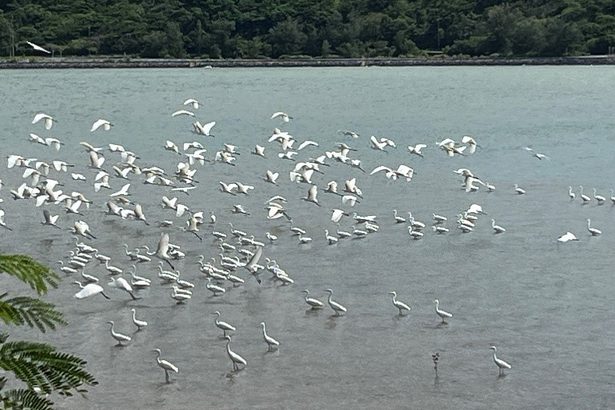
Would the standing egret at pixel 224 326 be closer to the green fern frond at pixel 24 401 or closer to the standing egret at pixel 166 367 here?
the standing egret at pixel 166 367

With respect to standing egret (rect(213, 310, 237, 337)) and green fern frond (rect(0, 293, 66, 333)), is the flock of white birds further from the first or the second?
green fern frond (rect(0, 293, 66, 333))

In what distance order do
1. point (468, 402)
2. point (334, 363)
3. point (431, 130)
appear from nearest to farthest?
point (468, 402)
point (334, 363)
point (431, 130)

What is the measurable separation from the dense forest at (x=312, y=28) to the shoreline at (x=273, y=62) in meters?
1.70

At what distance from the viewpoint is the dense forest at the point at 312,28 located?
115 meters

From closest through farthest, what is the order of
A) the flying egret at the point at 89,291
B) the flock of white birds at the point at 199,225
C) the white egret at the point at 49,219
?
the flying egret at the point at 89,291, the flock of white birds at the point at 199,225, the white egret at the point at 49,219

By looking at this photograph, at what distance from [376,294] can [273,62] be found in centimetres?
10265

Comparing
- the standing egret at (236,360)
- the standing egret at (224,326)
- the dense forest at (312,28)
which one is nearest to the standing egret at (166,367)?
the standing egret at (236,360)

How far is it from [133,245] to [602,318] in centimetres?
863

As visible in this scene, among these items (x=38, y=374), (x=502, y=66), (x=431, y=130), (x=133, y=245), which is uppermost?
(x=38, y=374)

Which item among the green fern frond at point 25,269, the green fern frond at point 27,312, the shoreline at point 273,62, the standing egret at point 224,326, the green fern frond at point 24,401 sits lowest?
the shoreline at point 273,62

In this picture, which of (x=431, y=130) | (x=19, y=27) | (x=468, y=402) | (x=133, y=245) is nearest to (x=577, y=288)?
(x=468, y=402)

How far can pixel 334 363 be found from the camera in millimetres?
14062

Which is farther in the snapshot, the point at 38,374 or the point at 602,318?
the point at 602,318

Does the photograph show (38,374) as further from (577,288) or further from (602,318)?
(577,288)
